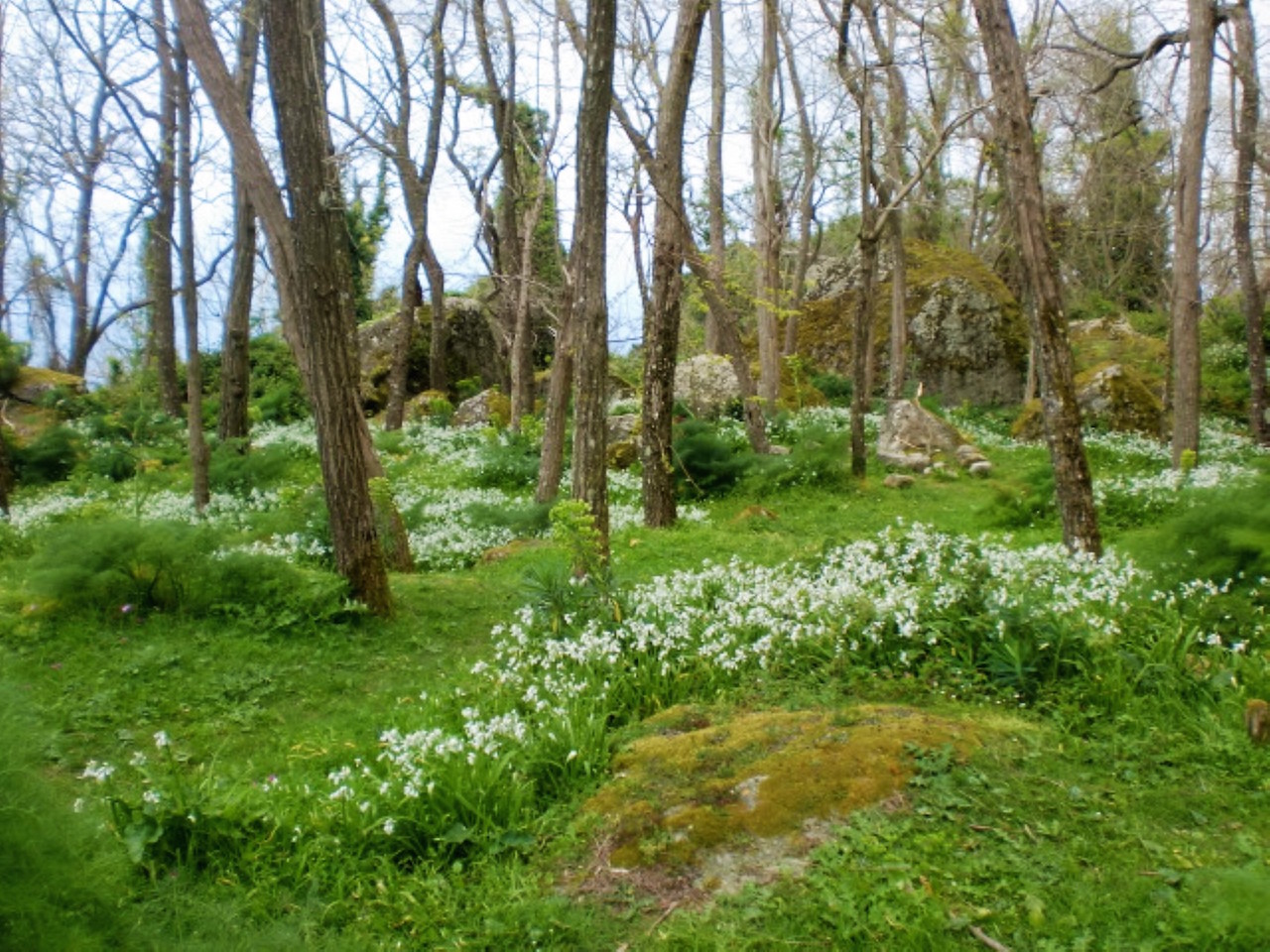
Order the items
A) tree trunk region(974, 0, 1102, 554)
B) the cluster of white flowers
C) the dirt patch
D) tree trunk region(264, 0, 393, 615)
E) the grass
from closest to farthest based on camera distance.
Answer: the grass < the dirt patch < the cluster of white flowers < tree trunk region(264, 0, 393, 615) < tree trunk region(974, 0, 1102, 554)

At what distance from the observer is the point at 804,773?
13.8 ft

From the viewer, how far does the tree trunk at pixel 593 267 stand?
25.5ft

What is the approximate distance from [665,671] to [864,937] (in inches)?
100

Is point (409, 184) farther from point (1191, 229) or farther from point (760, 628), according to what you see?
point (760, 628)

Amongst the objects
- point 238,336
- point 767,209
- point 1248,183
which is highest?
point 767,209

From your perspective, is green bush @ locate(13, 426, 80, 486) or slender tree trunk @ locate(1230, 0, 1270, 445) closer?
slender tree trunk @ locate(1230, 0, 1270, 445)

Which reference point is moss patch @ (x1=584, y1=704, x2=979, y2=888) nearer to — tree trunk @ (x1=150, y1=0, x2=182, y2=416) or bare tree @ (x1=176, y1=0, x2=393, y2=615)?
bare tree @ (x1=176, y1=0, x2=393, y2=615)

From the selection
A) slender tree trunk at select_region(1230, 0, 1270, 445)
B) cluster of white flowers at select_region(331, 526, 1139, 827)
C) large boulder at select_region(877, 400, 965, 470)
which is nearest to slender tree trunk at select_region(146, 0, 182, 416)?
cluster of white flowers at select_region(331, 526, 1139, 827)

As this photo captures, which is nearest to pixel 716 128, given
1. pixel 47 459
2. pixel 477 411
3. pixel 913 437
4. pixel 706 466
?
pixel 477 411

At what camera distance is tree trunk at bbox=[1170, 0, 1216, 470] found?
13.6m

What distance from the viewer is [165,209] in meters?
16.9

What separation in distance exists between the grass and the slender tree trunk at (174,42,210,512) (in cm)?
740

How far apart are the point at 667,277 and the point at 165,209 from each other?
10.4 meters

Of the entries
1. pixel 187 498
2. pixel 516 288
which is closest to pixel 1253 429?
pixel 516 288
